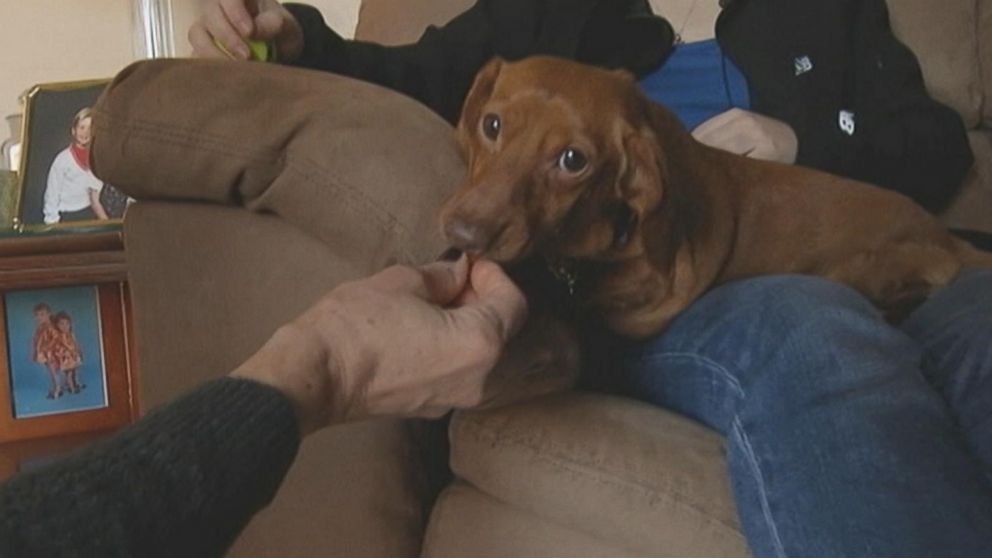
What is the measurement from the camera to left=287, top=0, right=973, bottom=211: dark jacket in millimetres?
1421

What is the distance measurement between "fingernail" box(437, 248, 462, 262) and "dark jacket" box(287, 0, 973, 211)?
1.68 ft

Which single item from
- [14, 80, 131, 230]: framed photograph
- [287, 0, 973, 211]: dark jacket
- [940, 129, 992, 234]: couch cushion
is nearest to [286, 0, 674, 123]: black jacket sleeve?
[287, 0, 973, 211]: dark jacket

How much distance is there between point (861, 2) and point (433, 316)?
109cm

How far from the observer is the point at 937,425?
2.61 ft

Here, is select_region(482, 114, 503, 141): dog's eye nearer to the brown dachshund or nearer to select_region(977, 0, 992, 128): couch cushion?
the brown dachshund

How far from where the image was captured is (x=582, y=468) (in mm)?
856

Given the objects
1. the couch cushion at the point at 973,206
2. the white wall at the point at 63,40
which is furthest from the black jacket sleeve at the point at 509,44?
the white wall at the point at 63,40

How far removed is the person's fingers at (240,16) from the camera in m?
1.14

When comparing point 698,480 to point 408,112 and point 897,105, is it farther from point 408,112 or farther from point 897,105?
point 897,105

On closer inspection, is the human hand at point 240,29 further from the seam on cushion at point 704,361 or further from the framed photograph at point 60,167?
the framed photograph at point 60,167

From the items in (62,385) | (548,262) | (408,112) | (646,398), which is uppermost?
(408,112)

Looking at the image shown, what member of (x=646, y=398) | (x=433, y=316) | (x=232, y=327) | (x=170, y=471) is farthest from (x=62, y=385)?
(x=170, y=471)

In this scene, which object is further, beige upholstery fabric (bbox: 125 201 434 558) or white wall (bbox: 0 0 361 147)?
white wall (bbox: 0 0 361 147)

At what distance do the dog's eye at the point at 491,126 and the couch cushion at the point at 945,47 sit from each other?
37.0 inches
